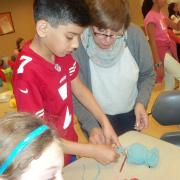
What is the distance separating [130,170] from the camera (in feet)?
3.44

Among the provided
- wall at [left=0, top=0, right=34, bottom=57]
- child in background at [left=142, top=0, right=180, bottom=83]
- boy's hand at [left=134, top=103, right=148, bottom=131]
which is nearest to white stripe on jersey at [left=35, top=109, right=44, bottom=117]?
boy's hand at [left=134, top=103, right=148, bottom=131]

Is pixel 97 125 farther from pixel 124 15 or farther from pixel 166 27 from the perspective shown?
pixel 166 27

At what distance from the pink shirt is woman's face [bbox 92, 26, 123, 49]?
55.9 inches

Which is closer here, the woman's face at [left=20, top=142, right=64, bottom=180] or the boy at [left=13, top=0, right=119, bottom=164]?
the woman's face at [left=20, top=142, right=64, bottom=180]

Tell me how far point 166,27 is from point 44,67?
1927 mm

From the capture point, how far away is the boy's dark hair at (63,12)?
3.14 feet

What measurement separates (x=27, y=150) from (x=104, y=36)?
65 cm


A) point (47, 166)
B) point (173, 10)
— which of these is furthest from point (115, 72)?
point (173, 10)

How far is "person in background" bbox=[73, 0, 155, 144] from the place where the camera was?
4.17 feet

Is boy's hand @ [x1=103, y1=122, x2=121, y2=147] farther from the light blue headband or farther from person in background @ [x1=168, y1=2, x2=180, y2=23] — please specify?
person in background @ [x1=168, y1=2, x2=180, y2=23]

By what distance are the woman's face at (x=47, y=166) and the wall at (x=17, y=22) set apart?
208 cm

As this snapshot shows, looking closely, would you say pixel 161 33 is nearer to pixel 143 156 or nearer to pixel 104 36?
pixel 104 36

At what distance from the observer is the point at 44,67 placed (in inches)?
40.2

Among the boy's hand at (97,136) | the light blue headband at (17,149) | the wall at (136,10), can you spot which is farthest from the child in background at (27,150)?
the wall at (136,10)
